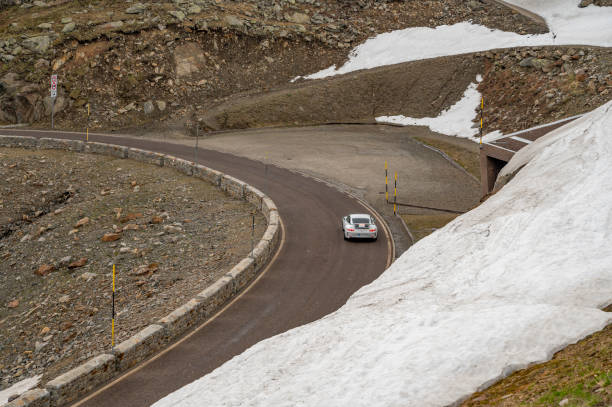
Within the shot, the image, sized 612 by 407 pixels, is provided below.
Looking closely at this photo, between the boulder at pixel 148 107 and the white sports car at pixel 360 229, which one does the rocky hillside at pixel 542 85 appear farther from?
the boulder at pixel 148 107

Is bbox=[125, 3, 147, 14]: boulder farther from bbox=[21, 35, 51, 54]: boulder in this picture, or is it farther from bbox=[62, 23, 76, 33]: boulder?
bbox=[21, 35, 51, 54]: boulder

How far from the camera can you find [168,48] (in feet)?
183

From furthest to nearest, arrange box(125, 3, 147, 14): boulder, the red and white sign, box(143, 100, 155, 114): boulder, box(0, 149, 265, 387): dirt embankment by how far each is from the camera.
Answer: box(125, 3, 147, 14): boulder, box(143, 100, 155, 114): boulder, the red and white sign, box(0, 149, 265, 387): dirt embankment

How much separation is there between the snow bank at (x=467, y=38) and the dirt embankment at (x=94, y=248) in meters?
28.2

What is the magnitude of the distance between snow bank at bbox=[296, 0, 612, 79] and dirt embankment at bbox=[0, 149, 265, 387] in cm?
2821

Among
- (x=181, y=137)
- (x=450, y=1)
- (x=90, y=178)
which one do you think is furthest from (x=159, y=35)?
(x=450, y=1)

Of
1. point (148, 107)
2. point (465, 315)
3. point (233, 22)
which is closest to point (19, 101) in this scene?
point (148, 107)

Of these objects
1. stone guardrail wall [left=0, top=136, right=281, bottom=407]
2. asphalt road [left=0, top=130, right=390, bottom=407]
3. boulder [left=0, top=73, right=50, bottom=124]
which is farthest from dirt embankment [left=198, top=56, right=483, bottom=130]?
stone guardrail wall [left=0, top=136, right=281, bottom=407]

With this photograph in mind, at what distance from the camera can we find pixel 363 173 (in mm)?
40094

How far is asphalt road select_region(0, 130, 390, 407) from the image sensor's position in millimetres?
16000

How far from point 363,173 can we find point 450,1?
37.0 meters

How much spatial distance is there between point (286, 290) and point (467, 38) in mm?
45931

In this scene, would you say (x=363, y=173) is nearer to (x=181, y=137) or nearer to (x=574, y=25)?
(x=181, y=137)

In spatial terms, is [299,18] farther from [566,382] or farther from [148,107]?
[566,382]
